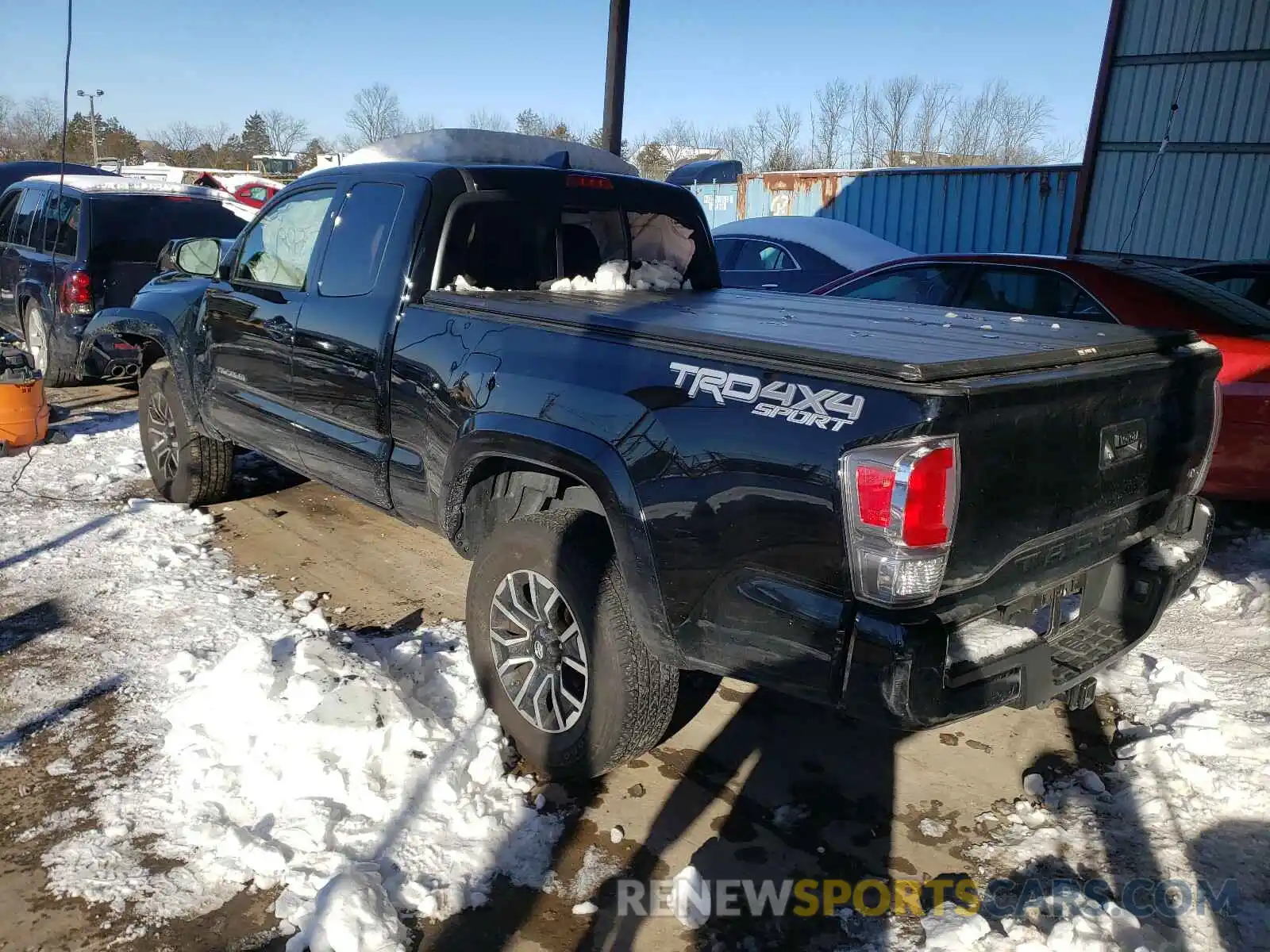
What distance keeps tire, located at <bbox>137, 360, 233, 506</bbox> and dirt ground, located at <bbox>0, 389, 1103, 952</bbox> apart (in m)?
1.94

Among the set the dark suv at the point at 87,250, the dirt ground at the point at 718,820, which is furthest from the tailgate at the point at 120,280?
the dirt ground at the point at 718,820

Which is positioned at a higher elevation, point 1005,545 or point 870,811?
point 1005,545

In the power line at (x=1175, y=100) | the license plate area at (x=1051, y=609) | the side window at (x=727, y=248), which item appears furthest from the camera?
the power line at (x=1175, y=100)

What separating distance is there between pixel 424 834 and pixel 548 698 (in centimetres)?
59

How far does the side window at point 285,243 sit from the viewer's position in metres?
4.51

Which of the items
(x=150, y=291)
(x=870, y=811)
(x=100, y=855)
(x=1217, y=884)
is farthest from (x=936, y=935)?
(x=150, y=291)

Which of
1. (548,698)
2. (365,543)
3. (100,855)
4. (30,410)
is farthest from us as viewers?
(30,410)

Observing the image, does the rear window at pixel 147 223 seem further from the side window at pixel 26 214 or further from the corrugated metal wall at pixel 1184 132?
the corrugated metal wall at pixel 1184 132

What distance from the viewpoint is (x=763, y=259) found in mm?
10586

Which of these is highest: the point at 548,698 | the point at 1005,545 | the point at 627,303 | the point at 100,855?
the point at 627,303

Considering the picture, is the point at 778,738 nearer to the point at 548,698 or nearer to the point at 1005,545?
the point at 548,698

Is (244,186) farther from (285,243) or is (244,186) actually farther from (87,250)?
(285,243)

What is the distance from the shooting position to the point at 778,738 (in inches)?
142

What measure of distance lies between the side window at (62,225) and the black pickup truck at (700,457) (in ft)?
15.3
